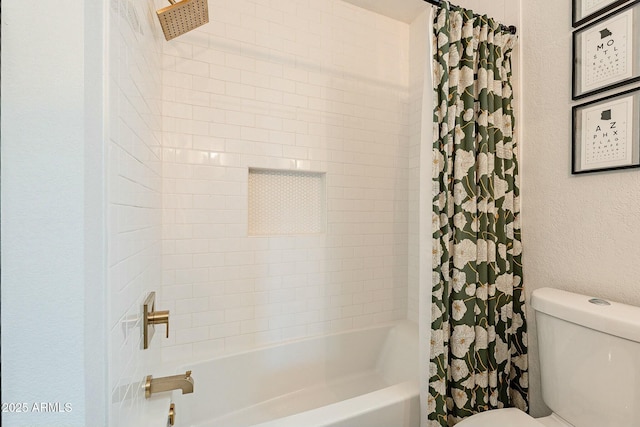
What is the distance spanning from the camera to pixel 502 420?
3.36 feet

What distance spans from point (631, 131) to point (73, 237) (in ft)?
5.46

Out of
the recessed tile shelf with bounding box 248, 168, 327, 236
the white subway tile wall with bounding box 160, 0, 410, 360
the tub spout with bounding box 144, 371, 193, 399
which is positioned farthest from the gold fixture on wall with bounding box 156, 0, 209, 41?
the tub spout with bounding box 144, 371, 193, 399

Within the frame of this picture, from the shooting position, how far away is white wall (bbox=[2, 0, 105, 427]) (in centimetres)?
48

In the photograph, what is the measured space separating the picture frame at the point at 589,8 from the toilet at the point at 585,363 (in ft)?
3.58

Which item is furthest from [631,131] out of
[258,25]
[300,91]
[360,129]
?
[258,25]

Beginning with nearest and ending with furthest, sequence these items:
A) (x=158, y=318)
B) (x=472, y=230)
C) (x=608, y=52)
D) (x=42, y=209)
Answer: (x=42, y=209) < (x=158, y=318) < (x=608, y=52) < (x=472, y=230)

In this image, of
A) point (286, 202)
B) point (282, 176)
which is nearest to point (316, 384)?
point (286, 202)

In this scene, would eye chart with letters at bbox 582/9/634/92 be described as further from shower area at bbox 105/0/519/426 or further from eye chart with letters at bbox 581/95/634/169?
shower area at bbox 105/0/519/426

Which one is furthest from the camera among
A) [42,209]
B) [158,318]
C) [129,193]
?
[158,318]

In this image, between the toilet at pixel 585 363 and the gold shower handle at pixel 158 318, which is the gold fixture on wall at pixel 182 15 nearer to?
the gold shower handle at pixel 158 318

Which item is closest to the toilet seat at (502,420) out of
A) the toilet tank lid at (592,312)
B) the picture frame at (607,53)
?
the toilet tank lid at (592,312)

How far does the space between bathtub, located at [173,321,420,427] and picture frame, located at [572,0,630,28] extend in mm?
1719

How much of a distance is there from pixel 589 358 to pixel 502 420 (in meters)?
0.37

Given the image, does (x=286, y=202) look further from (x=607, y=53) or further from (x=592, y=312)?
(x=607, y=53)
